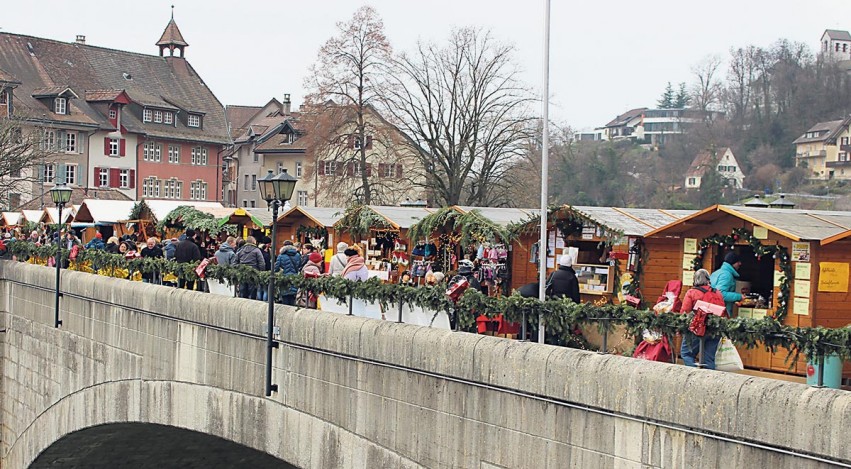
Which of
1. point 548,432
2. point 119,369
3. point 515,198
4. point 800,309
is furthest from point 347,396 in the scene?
point 515,198

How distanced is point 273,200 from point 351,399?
8.94ft

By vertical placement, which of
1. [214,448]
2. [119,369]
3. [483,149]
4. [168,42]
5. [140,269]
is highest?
[168,42]

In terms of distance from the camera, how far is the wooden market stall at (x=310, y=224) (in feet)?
95.7

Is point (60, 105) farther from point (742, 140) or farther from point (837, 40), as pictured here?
point (837, 40)

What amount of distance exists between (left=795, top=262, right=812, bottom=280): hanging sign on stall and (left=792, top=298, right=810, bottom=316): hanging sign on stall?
0.26 m

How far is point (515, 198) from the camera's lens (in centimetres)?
5094

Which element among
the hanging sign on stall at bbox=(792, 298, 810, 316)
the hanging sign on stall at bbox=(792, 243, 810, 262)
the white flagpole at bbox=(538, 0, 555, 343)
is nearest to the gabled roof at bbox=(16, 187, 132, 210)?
the white flagpole at bbox=(538, 0, 555, 343)

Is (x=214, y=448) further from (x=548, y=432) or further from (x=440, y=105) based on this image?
(x=440, y=105)

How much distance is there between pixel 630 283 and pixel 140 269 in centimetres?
832

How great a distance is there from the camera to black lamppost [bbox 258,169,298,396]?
15391 mm

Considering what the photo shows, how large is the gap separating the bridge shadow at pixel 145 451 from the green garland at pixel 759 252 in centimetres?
1026

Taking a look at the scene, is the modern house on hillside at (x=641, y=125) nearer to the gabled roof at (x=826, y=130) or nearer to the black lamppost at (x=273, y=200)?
the gabled roof at (x=826, y=130)

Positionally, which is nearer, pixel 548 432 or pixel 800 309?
pixel 548 432

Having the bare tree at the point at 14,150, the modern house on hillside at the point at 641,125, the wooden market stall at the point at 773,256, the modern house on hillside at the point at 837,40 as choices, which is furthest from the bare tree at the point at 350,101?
the modern house on hillside at the point at 837,40
